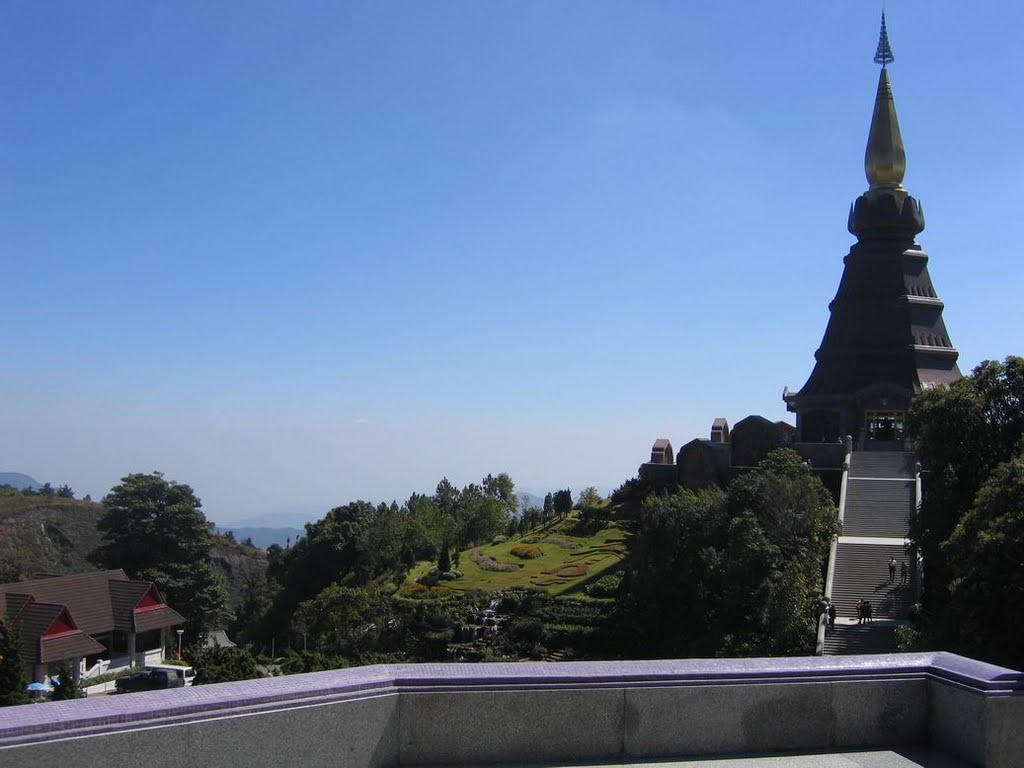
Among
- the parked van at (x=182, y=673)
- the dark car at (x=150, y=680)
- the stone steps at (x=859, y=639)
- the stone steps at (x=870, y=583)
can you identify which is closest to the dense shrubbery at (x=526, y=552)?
the stone steps at (x=870, y=583)

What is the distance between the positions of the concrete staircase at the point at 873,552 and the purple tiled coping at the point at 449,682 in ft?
65.9

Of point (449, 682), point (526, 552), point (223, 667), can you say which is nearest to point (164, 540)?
point (526, 552)

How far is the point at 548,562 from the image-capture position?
147 feet

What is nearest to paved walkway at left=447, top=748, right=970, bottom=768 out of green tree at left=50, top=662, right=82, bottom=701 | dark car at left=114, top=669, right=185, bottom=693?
green tree at left=50, top=662, right=82, bottom=701

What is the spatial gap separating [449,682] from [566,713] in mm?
700

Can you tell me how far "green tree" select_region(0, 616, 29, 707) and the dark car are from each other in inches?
271

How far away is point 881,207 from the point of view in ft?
160

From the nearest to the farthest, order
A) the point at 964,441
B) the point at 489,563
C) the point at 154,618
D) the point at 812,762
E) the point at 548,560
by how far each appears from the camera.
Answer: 1. the point at 812,762
2. the point at 964,441
3. the point at 154,618
4. the point at 548,560
5. the point at 489,563

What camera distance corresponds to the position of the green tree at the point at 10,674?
21703mm

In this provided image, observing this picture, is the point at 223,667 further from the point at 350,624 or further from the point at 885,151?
the point at 885,151

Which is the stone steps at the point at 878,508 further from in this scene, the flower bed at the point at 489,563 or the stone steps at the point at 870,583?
the flower bed at the point at 489,563

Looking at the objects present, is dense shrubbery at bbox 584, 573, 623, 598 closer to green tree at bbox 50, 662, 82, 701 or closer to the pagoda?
the pagoda

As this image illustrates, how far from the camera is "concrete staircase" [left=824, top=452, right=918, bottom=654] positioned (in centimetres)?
2589

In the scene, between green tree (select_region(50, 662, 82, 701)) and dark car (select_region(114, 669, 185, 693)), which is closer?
green tree (select_region(50, 662, 82, 701))
